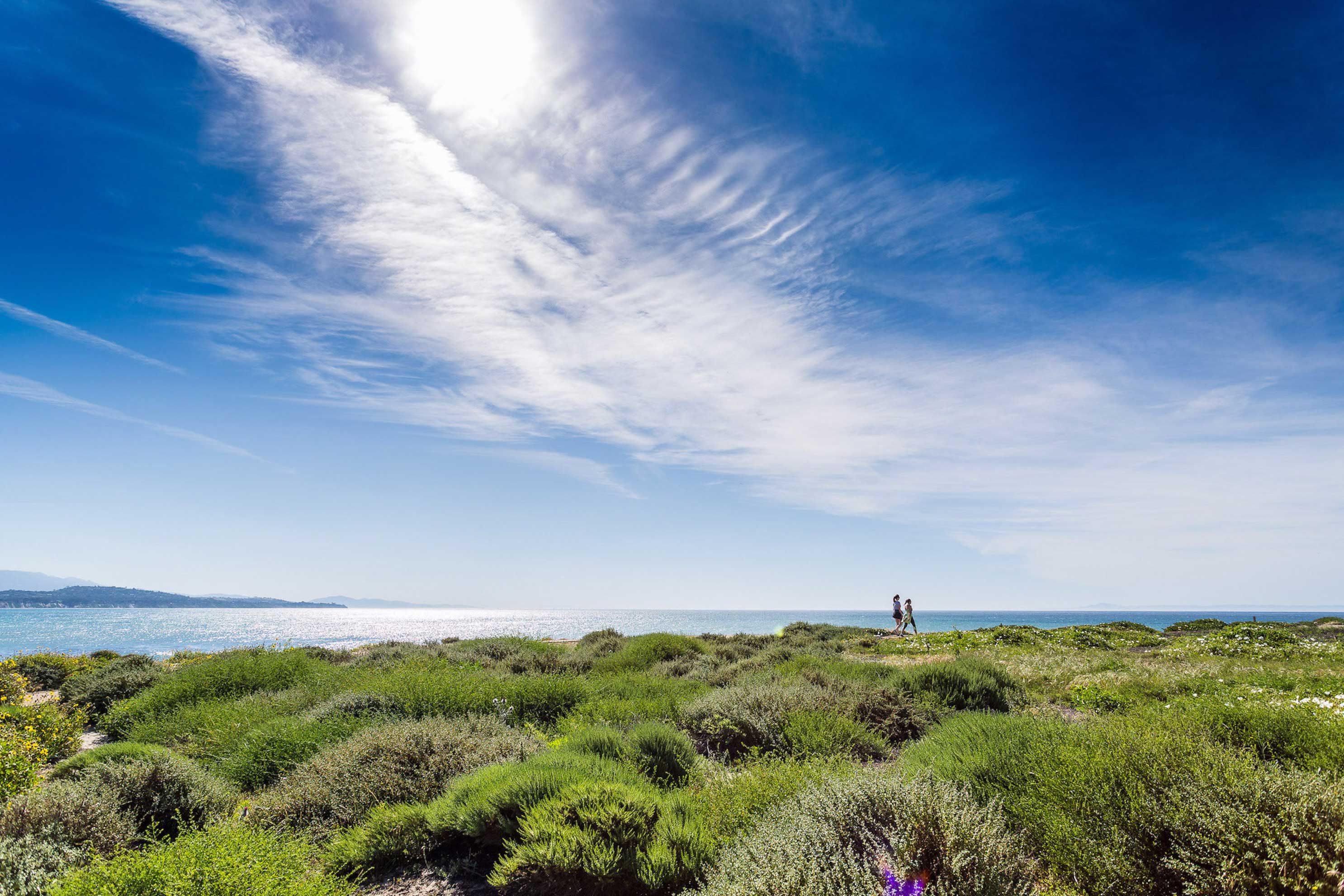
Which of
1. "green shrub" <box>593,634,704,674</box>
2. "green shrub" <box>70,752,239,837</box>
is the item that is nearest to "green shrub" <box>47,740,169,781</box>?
"green shrub" <box>70,752,239,837</box>

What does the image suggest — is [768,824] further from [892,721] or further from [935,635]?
[935,635]

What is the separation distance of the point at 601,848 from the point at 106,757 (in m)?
6.90

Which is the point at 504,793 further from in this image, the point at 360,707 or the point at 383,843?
the point at 360,707

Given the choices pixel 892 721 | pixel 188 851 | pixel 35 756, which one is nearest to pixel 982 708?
pixel 892 721

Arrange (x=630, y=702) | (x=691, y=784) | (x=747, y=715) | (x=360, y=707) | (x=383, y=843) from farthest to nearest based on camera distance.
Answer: (x=630, y=702) < (x=360, y=707) < (x=747, y=715) < (x=691, y=784) < (x=383, y=843)

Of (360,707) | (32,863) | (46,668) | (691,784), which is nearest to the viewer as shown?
(32,863)

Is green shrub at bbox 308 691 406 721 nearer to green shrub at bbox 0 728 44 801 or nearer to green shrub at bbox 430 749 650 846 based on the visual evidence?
green shrub at bbox 0 728 44 801

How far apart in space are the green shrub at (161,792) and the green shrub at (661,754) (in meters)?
4.29

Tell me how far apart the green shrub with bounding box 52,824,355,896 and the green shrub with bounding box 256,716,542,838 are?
1.79 meters

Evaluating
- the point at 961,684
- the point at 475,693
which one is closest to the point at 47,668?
the point at 475,693

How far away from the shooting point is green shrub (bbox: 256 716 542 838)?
6.27 meters

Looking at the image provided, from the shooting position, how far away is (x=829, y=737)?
7832 mm

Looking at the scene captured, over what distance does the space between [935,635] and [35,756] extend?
83.5ft

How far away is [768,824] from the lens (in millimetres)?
4289
